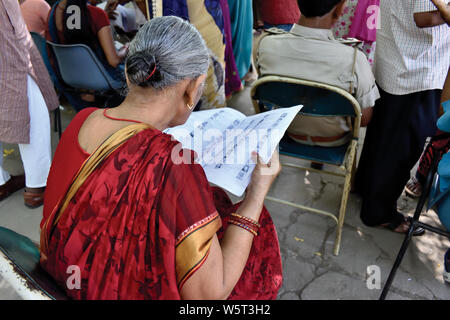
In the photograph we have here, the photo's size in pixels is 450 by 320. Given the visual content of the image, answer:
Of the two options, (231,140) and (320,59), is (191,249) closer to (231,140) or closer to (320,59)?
(231,140)

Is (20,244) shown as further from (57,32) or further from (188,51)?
(57,32)

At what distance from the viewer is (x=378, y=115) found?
1941 mm

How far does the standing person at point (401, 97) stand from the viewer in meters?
1.57

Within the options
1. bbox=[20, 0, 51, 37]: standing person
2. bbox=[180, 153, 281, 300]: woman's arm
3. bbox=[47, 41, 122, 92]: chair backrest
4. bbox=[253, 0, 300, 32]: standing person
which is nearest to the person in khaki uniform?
bbox=[180, 153, 281, 300]: woman's arm

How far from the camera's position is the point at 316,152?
187 centimetres

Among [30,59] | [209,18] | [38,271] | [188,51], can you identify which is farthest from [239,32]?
[38,271]

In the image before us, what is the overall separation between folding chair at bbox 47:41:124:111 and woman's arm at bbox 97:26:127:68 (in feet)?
0.41

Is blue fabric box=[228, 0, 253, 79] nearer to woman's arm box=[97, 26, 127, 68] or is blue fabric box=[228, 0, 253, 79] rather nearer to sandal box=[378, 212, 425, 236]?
woman's arm box=[97, 26, 127, 68]

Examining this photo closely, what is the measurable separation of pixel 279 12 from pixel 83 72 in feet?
6.77

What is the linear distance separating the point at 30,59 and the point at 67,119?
151 centimetres

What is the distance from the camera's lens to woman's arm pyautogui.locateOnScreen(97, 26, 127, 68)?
8.02 feet

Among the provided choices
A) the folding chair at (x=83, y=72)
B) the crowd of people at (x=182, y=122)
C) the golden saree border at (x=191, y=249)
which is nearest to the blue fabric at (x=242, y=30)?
the crowd of people at (x=182, y=122)

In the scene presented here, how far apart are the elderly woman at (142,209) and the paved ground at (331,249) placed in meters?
1.02

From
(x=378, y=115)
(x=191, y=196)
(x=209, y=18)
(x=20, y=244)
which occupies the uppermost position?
(x=209, y=18)
